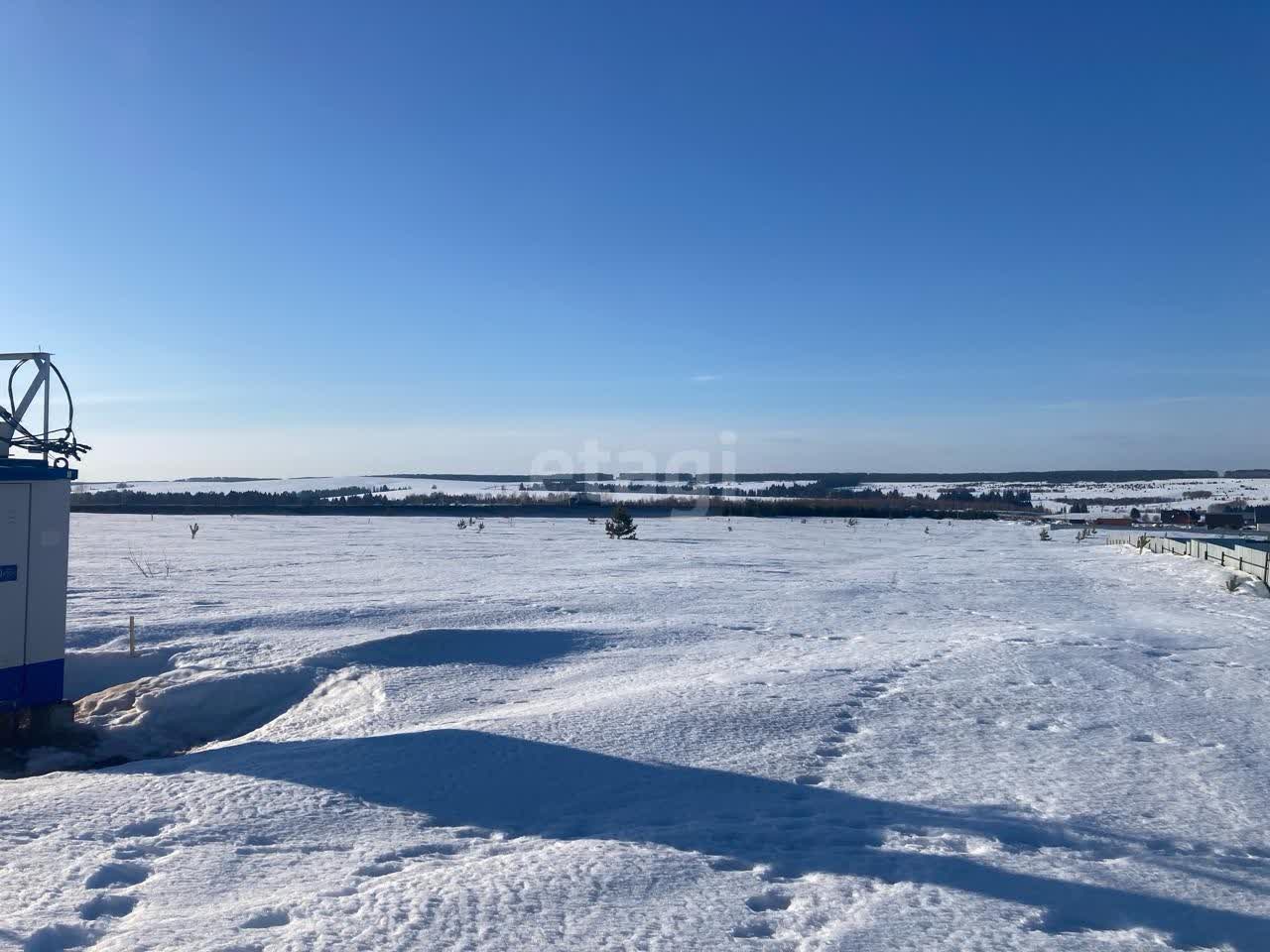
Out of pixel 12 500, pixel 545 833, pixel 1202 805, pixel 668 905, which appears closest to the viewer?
pixel 668 905

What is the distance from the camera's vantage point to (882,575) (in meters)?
23.0

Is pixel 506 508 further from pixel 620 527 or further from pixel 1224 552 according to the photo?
pixel 1224 552

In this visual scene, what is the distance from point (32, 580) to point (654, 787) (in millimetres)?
6786

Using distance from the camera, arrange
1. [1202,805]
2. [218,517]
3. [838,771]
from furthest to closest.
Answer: [218,517]
[838,771]
[1202,805]

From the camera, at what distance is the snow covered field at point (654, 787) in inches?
168

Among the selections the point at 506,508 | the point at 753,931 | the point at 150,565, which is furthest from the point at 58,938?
the point at 506,508

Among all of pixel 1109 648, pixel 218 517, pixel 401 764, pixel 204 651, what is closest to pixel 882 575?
pixel 1109 648

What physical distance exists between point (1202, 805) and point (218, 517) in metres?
56.6

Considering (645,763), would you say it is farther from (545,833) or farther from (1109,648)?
(1109,648)

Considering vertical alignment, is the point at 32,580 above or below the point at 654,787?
above

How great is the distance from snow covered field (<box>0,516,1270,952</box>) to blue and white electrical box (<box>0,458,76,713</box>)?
2.60 feet

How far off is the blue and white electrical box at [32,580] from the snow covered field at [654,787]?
2.60ft

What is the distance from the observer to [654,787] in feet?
20.0

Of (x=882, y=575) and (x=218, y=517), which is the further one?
(x=218, y=517)
